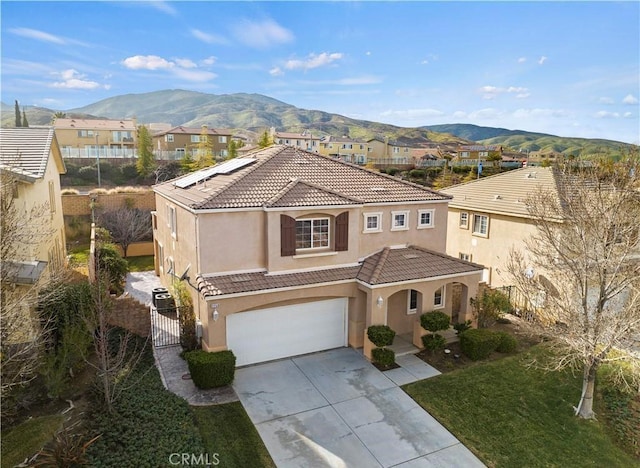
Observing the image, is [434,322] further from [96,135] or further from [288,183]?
[96,135]

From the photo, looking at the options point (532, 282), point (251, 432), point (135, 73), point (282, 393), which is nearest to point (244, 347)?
point (282, 393)

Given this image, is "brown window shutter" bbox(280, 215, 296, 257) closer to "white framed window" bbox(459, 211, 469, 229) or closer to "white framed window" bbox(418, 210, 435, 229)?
"white framed window" bbox(418, 210, 435, 229)

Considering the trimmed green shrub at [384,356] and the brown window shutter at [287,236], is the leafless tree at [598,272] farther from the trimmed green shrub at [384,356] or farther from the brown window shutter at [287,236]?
the brown window shutter at [287,236]

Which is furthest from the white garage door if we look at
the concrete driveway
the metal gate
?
the metal gate

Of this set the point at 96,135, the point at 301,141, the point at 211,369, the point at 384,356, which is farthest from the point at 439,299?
the point at 301,141

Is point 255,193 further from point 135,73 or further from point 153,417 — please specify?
point 135,73

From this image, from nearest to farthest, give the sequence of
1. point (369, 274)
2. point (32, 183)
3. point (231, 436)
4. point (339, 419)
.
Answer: point (231, 436) → point (339, 419) → point (32, 183) → point (369, 274)

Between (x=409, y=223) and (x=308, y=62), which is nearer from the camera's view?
(x=409, y=223)
